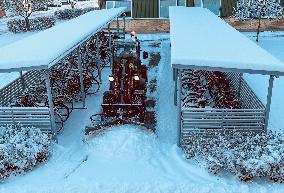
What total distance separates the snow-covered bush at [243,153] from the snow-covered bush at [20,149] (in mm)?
→ 3756

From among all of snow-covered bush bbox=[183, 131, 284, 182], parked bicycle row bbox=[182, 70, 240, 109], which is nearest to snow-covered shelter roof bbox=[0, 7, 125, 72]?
parked bicycle row bbox=[182, 70, 240, 109]

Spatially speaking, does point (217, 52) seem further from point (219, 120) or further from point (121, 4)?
point (121, 4)

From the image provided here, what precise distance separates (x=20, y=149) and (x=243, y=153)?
531 cm

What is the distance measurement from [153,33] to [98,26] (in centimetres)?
1275

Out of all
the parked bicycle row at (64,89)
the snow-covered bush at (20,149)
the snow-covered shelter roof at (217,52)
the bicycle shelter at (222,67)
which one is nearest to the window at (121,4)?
the parked bicycle row at (64,89)

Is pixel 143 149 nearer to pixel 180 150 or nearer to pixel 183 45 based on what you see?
pixel 180 150

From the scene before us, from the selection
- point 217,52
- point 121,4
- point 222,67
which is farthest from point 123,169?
point 121,4

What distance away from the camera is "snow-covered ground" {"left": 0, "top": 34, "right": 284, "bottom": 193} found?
7672 mm

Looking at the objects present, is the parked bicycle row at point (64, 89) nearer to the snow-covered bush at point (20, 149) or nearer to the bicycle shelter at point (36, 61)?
the bicycle shelter at point (36, 61)

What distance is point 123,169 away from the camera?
843 centimetres

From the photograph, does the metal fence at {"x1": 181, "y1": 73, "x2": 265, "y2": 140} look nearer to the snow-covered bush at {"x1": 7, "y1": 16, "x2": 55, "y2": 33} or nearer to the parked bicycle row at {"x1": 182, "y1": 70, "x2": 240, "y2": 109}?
the parked bicycle row at {"x1": 182, "y1": 70, "x2": 240, "y2": 109}

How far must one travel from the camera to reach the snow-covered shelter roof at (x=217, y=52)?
322 inches

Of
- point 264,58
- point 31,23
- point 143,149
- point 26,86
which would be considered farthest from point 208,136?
point 31,23

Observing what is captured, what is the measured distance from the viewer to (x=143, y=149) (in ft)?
30.6
